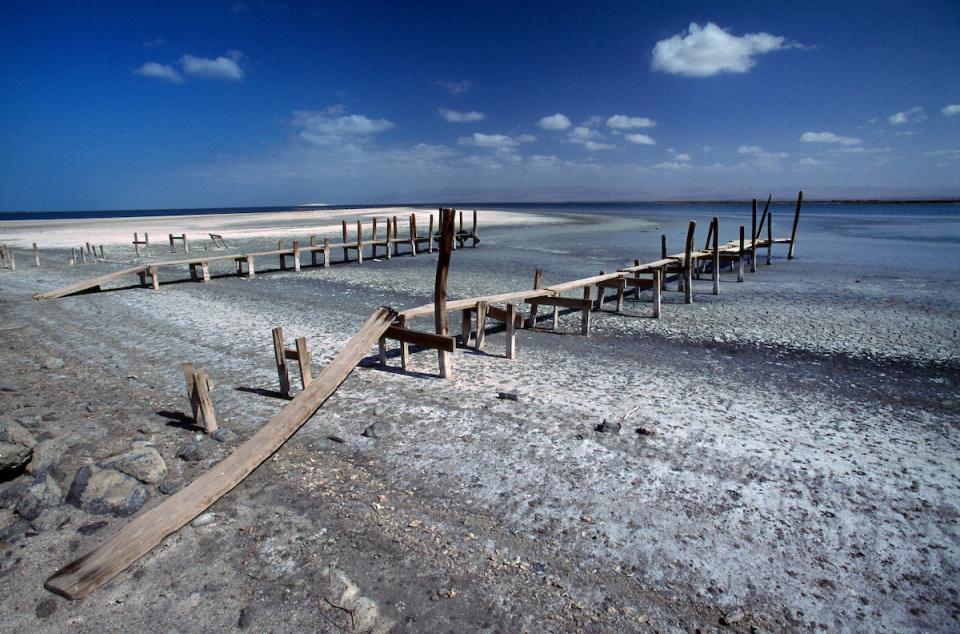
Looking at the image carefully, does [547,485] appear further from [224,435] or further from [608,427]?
[224,435]

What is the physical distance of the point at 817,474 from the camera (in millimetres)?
4543

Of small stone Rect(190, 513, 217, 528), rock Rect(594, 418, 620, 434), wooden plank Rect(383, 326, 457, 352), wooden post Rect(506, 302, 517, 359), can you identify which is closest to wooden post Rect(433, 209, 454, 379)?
wooden plank Rect(383, 326, 457, 352)

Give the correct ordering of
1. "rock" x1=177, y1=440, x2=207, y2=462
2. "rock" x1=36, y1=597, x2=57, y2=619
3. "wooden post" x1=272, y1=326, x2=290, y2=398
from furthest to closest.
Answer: "wooden post" x1=272, y1=326, x2=290, y2=398 < "rock" x1=177, y1=440, x2=207, y2=462 < "rock" x1=36, y1=597, x2=57, y2=619

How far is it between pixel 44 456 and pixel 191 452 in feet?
3.82

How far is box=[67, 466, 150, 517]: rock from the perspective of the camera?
3885 mm

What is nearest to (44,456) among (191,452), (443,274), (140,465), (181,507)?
(140,465)

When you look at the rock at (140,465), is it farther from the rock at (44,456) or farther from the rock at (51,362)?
the rock at (51,362)

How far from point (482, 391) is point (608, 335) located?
4.06 m

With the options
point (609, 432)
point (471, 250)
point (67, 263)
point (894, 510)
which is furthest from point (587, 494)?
point (67, 263)

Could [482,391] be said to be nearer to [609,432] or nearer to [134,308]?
[609,432]

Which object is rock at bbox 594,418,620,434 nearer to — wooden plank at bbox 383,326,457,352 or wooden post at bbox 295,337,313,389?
wooden plank at bbox 383,326,457,352

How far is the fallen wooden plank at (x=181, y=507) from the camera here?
3.09 meters

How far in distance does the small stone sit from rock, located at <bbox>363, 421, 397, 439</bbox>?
1644 millimetres

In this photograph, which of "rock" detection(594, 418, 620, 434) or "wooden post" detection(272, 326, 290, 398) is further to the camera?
"wooden post" detection(272, 326, 290, 398)
